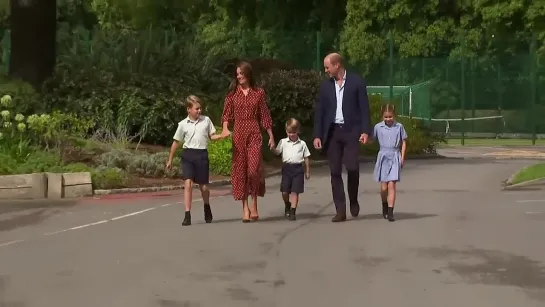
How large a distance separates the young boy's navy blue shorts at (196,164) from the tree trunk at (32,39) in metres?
10.1

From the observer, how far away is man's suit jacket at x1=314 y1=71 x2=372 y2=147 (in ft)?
44.9

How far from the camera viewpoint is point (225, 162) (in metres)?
20.7

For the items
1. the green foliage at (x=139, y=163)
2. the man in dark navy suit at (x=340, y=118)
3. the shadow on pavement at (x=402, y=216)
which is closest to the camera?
the man in dark navy suit at (x=340, y=118)

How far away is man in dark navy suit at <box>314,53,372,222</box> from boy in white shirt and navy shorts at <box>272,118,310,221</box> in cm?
57

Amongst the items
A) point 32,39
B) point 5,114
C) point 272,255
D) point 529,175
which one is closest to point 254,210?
point 272,255

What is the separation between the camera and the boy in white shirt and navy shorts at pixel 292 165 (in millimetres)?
14312

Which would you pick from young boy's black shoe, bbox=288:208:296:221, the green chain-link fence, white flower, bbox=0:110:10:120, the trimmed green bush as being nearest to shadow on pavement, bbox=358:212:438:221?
young boy's black shoe, bbox=288:208:296:221

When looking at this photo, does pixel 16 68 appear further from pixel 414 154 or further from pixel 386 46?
pixel 386 46

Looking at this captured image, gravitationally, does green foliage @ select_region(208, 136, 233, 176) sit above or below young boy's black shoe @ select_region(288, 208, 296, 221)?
above

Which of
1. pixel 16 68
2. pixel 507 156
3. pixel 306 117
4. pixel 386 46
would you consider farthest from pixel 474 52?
pixel 16 68

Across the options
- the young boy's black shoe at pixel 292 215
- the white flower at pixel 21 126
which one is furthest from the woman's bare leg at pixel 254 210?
the white flower at pixel 21 126

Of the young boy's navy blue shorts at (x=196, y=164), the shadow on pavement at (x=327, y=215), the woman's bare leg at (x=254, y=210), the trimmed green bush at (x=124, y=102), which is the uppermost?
the trimmed green bush at (x=124, y=102)

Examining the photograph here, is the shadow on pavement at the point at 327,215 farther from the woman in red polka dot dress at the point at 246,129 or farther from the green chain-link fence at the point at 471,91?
the green chain-link fence at the point at 471,91

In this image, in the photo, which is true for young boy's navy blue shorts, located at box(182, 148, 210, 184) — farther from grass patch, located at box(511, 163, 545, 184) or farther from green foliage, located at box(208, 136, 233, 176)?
grass patch, located at box(511, 163, 545, 184)
